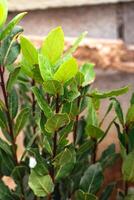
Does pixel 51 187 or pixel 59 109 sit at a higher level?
pixel 59 109

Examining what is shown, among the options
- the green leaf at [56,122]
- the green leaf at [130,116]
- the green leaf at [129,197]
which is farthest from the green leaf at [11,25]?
the green leaf at [129,197]

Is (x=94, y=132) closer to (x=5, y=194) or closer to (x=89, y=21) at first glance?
(x=5, y=194)

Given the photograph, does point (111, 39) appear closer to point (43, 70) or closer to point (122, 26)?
point (122, 26)

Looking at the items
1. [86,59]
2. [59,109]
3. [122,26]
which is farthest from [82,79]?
[122,26]

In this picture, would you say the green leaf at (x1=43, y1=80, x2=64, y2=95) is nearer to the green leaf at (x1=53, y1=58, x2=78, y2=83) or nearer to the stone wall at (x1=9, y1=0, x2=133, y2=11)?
the green leaf at (x1=53, y1=58, x2=78, y2=83)

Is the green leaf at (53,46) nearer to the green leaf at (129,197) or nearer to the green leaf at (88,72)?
the green leaf at (88,72)

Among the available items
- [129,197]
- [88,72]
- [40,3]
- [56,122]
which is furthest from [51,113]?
[40,3]
